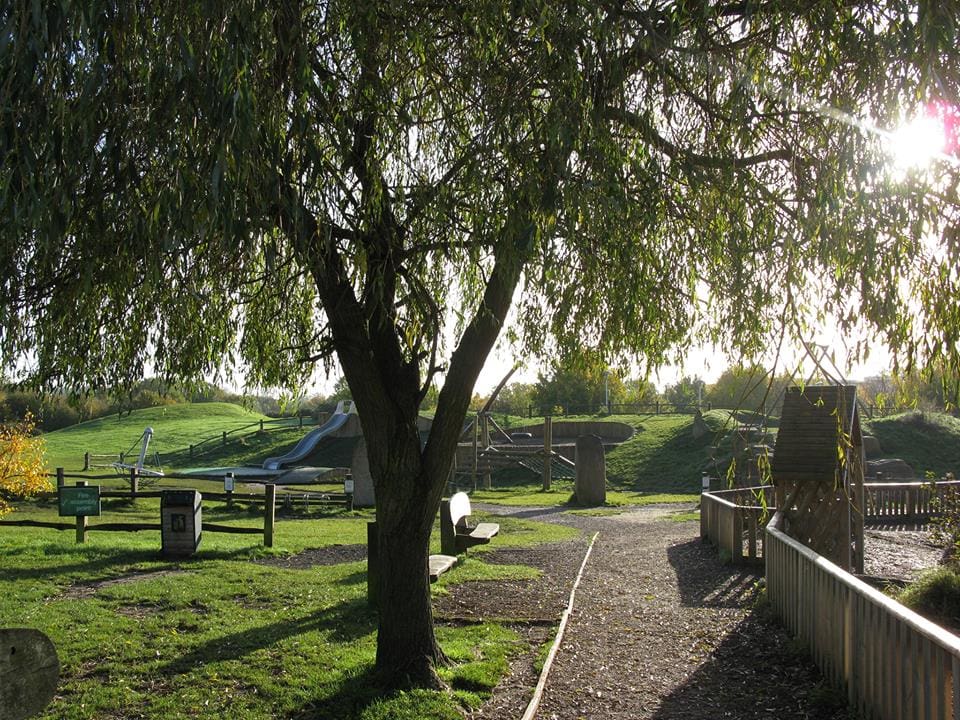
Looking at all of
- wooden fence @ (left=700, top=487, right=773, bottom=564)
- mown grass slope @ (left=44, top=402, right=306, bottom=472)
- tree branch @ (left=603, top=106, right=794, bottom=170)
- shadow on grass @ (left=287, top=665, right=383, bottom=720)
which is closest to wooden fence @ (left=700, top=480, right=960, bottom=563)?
wooden fence @ (left=700, top=487, right=773, bottom=564)

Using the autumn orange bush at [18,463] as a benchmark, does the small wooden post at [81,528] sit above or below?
below

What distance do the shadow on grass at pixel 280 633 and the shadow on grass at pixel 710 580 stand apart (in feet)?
14.4

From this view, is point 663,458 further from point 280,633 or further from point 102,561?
point 280,633

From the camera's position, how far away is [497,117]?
5914mm

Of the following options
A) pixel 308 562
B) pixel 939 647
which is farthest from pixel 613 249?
pixel 308 562

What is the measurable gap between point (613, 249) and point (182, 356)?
459cm

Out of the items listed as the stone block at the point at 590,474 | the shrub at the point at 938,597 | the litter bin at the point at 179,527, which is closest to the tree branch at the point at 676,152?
the shrub at the point at 938,597

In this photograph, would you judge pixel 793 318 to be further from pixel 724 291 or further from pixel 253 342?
pixel 253 342

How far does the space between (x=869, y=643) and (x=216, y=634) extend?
6.40 m

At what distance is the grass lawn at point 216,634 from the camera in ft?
22.7

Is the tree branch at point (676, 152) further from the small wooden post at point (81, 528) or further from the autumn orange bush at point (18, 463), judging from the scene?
the autumn orange bush at point (18, 463)

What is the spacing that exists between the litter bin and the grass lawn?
295 mm

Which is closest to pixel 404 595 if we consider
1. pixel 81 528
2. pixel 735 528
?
pixel 735 528

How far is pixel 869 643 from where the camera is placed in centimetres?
608
